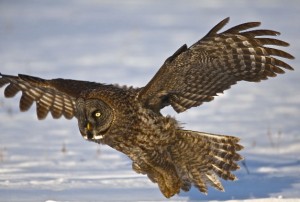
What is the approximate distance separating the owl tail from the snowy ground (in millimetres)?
171

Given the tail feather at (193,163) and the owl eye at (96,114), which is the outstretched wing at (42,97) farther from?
the tail feather at (193,163)

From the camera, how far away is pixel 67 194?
800 centimetres

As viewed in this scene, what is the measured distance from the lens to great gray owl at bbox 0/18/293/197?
746 centimetres

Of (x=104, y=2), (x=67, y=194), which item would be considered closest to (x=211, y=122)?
(x=67, y=194)

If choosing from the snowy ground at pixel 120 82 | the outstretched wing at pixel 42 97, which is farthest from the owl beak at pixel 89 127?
the outstretched wing at pixel 42 97

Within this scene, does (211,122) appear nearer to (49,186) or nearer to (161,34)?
(49,186)

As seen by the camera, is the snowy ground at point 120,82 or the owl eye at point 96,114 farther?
the snowy ground at point 120,82

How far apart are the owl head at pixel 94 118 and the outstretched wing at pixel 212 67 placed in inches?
13.6

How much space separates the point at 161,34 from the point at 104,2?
15.2 feet

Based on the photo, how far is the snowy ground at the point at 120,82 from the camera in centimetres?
844

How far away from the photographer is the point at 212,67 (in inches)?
303

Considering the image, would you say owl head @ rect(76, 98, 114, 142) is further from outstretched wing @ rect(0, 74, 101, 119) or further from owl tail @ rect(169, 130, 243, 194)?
outstretched wing @ rect(0, 74, 101, 119)

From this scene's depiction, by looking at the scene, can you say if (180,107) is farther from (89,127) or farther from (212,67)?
(89,127)

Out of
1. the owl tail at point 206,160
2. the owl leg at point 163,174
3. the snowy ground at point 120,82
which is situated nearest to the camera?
the owl leg at point 163,174
